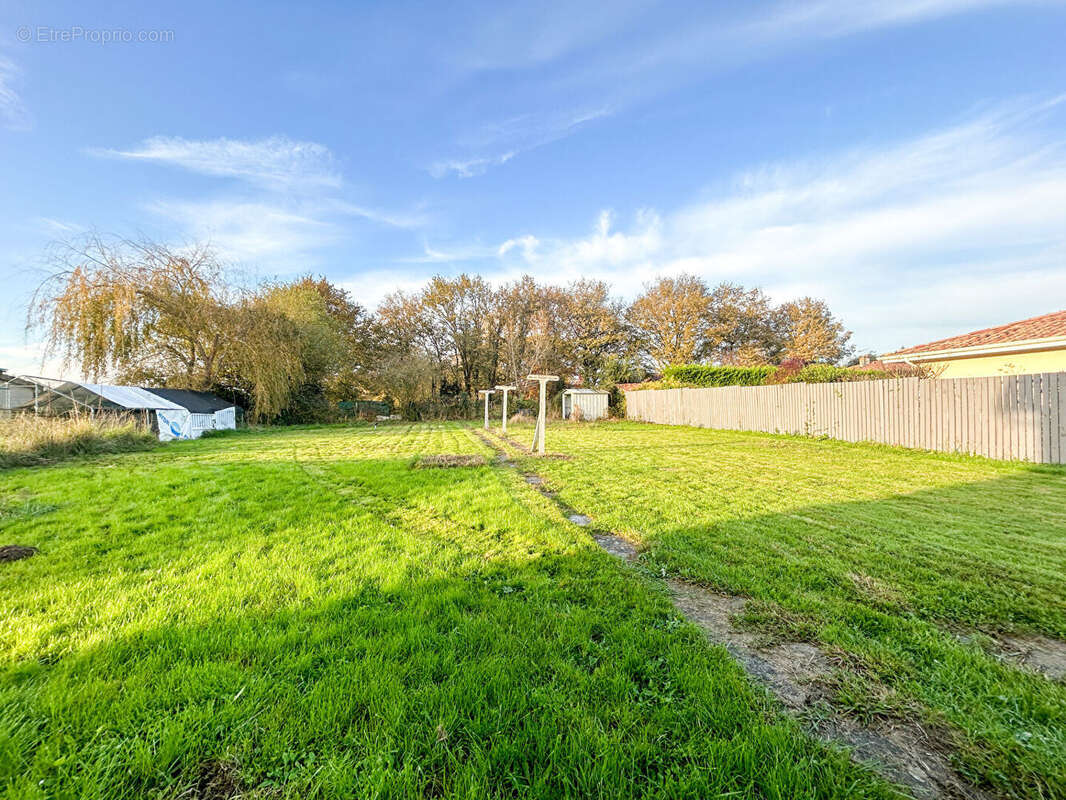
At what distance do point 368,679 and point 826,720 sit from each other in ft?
6.24

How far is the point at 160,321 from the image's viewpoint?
17.3m

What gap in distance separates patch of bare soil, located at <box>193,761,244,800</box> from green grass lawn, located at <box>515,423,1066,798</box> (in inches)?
88.8

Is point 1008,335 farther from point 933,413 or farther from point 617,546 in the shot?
point 617,546

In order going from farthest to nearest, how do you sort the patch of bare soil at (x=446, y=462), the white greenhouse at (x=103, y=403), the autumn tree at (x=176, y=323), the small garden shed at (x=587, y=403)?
the small garden shed at (x=587, y=403) < the autumn tree at (x=176, y=323) < the white greenhouse at (x=103, y=403) < the patch of bare soil at (x=446, y=462)

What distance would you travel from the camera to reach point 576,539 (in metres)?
3.64

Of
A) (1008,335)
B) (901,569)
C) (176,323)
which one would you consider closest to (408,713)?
(901,569)

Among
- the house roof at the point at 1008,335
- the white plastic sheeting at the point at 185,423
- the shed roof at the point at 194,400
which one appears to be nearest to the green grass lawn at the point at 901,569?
the house roof at the point at 1008,335

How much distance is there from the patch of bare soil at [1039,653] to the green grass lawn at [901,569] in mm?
69

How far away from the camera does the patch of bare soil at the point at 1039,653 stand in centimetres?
180

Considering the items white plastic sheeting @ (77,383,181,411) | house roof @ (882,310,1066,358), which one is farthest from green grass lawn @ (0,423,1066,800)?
white plastic sheeting @ (77,383,181,411)

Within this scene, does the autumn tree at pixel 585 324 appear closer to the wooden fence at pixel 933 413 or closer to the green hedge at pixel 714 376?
the green hedge at pixel 714 376

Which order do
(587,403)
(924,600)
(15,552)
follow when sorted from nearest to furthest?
(924,600)
(15,552)
(587,403)

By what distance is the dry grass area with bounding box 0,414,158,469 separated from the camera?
8.20 meters

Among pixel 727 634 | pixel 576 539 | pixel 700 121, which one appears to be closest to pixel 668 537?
pixel 576 539
